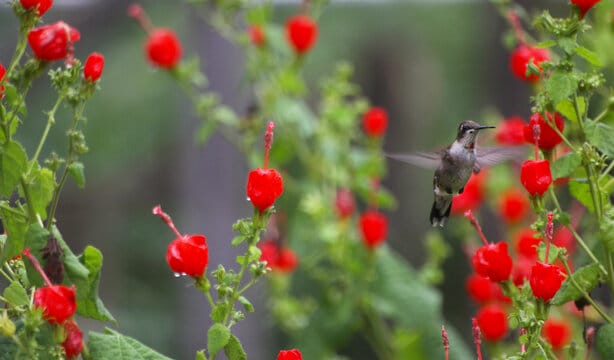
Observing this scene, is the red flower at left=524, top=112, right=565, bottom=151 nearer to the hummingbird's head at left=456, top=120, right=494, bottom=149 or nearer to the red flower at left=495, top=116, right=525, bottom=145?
the hummingbird's head at left=456, top=120, right=494, bottom=149

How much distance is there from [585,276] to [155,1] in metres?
5.32

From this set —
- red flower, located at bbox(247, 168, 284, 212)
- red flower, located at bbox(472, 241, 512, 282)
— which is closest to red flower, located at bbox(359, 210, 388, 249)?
red flower, located at bbox(472, 241, 512, 282)

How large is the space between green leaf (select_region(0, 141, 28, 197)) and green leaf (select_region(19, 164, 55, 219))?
1.8 inches

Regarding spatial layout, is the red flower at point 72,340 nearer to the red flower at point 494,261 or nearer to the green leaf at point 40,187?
the green leaf at point 40,187

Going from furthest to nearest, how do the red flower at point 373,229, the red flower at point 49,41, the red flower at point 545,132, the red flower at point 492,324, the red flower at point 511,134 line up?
1. the red flower at point 373,229
2. the red flower at point 492,324
3. the red flower at point 511,134
4. the red flower at point 545,132
5. the red flower at point 49,41

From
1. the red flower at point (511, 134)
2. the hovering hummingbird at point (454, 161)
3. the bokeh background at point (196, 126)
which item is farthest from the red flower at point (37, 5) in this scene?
the bokeh background at point (196, 126)

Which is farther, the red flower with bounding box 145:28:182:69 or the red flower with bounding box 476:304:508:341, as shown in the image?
the red flower with bounding box 145:28:182:69

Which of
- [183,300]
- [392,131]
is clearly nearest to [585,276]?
[183,300]

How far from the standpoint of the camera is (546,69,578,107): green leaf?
1083 mm

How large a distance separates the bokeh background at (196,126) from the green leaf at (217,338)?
61.0 inches

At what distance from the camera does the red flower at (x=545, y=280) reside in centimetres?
106

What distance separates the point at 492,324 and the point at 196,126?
1.71 meters

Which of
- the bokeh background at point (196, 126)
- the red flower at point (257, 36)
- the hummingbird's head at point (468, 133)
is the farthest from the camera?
the bokeh background at point (196, 126)

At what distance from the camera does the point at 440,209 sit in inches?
58.8
